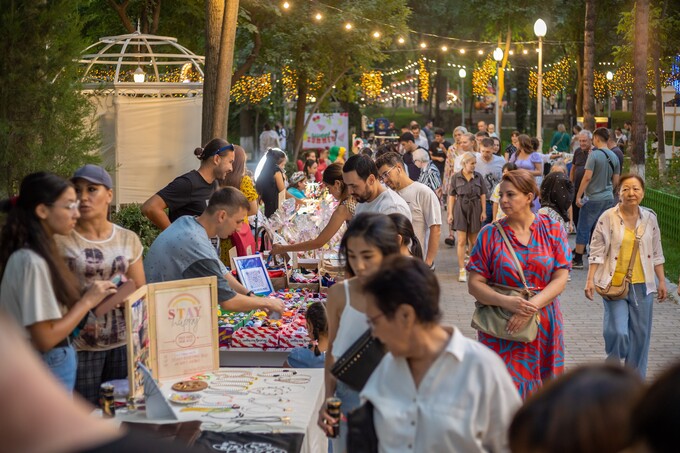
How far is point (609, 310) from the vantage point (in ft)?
29.8

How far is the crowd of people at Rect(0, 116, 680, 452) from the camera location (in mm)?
2391

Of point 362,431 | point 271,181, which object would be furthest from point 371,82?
point 362,431

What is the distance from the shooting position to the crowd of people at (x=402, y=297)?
2391mm

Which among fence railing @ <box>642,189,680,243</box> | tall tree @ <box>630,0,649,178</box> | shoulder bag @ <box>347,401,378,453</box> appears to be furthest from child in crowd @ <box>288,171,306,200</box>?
shoulder bag @ <box>347,401,378,453</box>

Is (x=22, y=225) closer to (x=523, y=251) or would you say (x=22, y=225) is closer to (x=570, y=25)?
(x=523, y=251)

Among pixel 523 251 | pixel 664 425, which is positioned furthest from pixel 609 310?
pixel 664 425

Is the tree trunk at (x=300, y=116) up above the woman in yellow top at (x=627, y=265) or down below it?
above

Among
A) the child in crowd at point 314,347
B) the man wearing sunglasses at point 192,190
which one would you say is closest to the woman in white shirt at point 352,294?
the child in crowd at point 314,347

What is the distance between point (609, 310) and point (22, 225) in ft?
18.0

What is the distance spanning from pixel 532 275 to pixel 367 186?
65.9 inches

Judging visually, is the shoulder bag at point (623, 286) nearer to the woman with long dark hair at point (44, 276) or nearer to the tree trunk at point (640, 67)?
the woman with long dark hair at point (44, 276)

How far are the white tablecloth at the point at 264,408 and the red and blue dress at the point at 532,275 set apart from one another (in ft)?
4.23

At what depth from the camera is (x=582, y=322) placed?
13.0 metres

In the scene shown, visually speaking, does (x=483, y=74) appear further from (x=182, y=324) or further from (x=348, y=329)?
(x=348, y=329)
